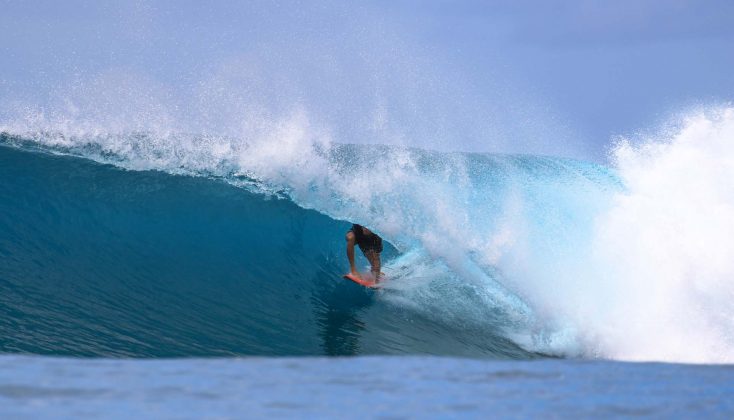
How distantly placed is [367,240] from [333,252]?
33.5 inches

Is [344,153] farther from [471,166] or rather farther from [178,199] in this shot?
[471,166]

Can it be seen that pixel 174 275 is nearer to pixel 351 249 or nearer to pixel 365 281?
pixel 351 249

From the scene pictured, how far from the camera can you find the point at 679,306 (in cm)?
743

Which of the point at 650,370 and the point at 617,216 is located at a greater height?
the point at 617,216

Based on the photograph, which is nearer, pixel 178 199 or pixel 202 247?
pixel 202 247

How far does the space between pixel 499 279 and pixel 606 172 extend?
465 centimetres

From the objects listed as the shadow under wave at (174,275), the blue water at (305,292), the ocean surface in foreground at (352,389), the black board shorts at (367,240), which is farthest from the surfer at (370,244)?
the ocean surface in foreground at (352,389)

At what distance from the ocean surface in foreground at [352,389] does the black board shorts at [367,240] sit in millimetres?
4521

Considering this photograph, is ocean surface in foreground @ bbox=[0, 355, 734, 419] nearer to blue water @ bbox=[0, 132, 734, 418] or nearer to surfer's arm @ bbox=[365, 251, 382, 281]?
blue water @ bbox=[0, 132, 734, 418]

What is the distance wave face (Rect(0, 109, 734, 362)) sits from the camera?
629cm

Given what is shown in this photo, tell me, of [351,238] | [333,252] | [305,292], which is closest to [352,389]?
[305,292]

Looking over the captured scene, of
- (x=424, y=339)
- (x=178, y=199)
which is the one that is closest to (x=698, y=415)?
(x=424, y=339)

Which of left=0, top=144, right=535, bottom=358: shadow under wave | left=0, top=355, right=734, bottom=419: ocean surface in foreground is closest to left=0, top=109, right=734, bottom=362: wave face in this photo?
left=0, top=144, right=535, bottom=358: shadow under wave

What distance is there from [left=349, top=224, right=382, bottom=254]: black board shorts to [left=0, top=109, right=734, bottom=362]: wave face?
413 millimetres
